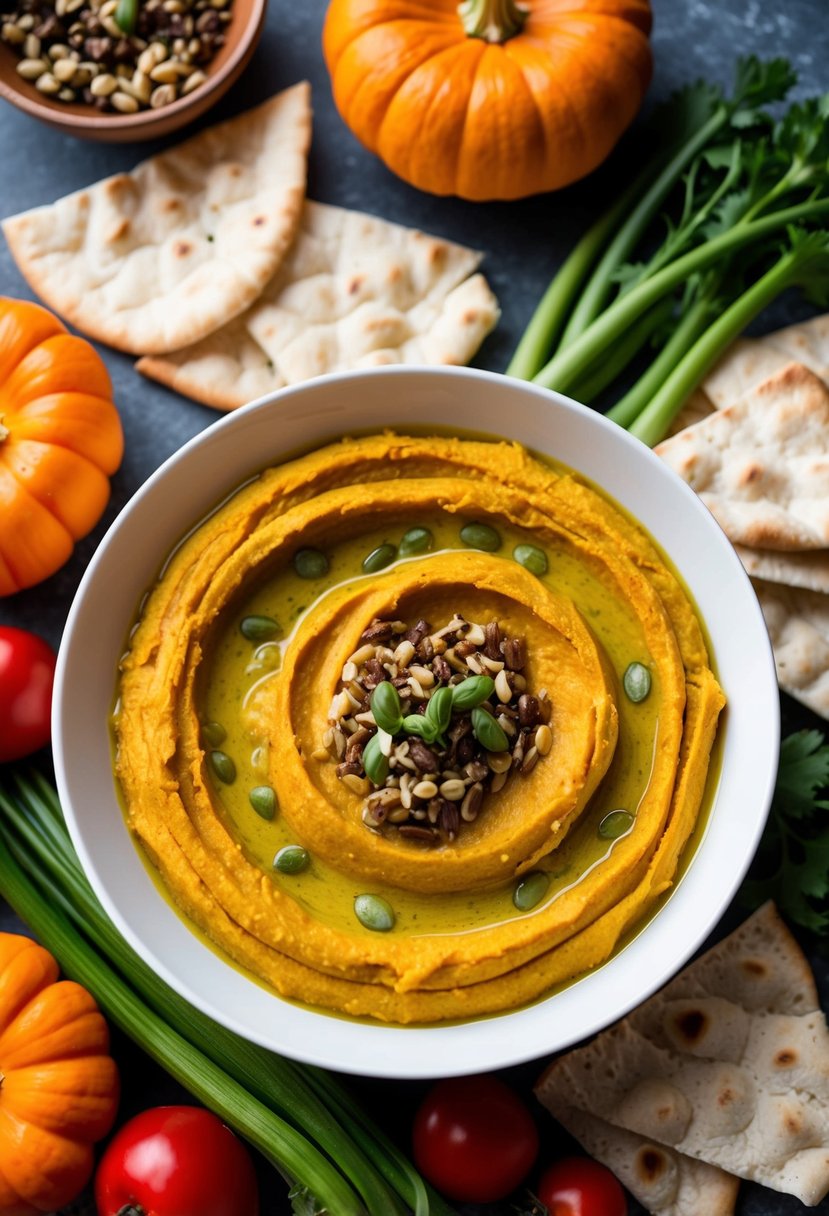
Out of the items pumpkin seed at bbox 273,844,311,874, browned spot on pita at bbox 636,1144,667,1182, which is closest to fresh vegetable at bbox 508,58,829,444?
pumpkin seed at bbox 273,844,311,874

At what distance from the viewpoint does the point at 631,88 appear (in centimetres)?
485

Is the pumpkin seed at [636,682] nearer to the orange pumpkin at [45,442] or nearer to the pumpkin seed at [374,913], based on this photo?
the pumpkin seed at [374,913]

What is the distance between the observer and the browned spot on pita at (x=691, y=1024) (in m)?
4.58

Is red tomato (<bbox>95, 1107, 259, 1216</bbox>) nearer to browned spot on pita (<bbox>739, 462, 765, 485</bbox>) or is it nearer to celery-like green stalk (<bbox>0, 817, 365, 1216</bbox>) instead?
celery-like green stalk (<bbox>0, 817, 365, 1216</bbox>)

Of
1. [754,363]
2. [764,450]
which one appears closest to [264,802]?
[764,450]

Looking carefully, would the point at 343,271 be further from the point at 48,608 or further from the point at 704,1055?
the point at 704,1055

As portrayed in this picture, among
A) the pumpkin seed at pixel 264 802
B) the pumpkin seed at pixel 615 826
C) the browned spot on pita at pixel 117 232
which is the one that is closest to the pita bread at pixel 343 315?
the browned spot on pita at pixel 117 232

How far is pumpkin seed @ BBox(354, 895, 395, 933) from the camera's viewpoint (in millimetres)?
4035

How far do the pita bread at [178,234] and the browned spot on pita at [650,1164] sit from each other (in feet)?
11.7

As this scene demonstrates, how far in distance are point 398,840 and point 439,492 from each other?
3.83 ft

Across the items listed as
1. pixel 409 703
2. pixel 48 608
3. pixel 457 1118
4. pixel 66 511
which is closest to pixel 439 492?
pixel 409 703

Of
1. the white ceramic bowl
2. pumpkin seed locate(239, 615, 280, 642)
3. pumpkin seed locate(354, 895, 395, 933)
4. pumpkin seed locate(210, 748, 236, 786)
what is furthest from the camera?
pumpkin seed locate(239, 615, 280, 642)

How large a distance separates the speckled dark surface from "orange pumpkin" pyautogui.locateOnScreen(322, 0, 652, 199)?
1.00 ft

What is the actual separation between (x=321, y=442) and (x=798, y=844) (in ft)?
7.88
